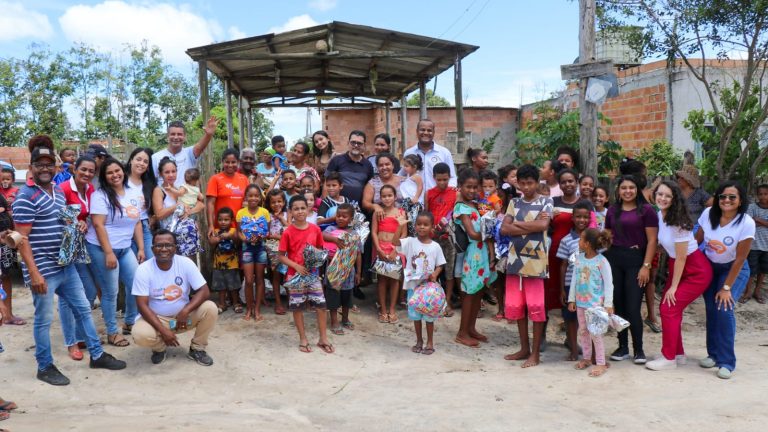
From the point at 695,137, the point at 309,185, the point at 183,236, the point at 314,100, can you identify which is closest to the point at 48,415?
the point at 183,236

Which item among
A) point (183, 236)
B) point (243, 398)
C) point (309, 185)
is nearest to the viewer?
point (243, 398)

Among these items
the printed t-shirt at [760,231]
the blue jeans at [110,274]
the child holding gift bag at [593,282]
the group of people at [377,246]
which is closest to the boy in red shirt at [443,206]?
the group of people at [377,246]

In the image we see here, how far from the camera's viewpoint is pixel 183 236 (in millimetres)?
5859

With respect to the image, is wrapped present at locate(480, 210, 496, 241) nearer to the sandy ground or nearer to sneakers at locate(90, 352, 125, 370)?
the sandy ground

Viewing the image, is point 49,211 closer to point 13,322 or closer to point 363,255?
point 13,322

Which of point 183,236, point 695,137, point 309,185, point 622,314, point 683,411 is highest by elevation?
point 695,137

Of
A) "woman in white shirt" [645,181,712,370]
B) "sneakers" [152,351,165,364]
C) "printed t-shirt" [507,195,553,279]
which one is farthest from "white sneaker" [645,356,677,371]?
"sneakers" [152,351,165,364]

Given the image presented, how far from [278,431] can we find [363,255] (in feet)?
10.6

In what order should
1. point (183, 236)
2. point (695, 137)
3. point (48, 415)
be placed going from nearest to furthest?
point (48, 415)
point (183, 236)
point (695, 137)

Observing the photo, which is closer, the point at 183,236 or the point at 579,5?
the point at 183,236

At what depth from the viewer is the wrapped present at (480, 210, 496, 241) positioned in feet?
18.4

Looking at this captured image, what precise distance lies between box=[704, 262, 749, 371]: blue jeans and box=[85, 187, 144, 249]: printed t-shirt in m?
5.21

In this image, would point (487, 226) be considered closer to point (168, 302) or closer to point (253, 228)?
point (253, 228)

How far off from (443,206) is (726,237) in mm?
2591
